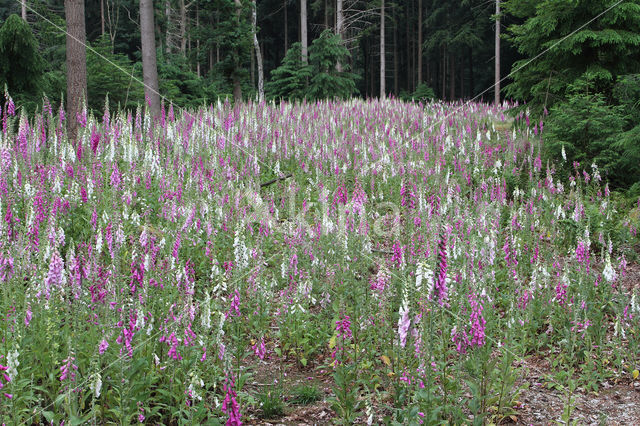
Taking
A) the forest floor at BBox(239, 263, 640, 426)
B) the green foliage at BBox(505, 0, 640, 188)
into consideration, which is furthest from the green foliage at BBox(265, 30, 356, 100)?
the forest floor at BBox(239, 263, 640, 426)

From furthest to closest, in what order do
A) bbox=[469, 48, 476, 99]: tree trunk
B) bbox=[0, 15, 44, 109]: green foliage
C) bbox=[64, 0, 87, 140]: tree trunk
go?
1. bbox=[469, 48, 476, 99]: tree trunk
2. bbox=[0, 15, 44, 109]: green foliage
3. bbox=[64, 0, 87, 140]: tree trunk

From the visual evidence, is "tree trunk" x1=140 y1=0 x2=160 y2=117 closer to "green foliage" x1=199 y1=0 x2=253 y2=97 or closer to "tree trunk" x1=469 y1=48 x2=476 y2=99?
"green foliage" x1=199 y1=0 x2=253 y2=97

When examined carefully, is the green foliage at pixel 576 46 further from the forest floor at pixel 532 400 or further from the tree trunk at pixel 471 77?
the tree trunk at pixel 471 77

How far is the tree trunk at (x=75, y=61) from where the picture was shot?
356 inches

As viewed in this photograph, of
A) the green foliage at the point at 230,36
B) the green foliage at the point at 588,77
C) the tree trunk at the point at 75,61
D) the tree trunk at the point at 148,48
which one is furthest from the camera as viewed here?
the green foliage at the point at 230,36

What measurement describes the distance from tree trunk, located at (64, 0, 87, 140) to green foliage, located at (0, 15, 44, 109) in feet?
3.09

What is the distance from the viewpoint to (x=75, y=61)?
9.14 meters

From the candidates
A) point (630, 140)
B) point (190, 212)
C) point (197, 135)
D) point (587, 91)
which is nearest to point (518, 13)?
point (587, 91)

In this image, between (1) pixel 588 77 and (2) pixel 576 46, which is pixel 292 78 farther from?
(1) pixel 588 77

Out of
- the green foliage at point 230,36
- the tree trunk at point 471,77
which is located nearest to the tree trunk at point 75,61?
the green foliage at point 230,36

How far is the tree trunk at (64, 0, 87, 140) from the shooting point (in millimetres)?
9039

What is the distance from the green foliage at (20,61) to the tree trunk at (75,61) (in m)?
0.94

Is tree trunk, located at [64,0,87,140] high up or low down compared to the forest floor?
up

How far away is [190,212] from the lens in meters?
5.65
